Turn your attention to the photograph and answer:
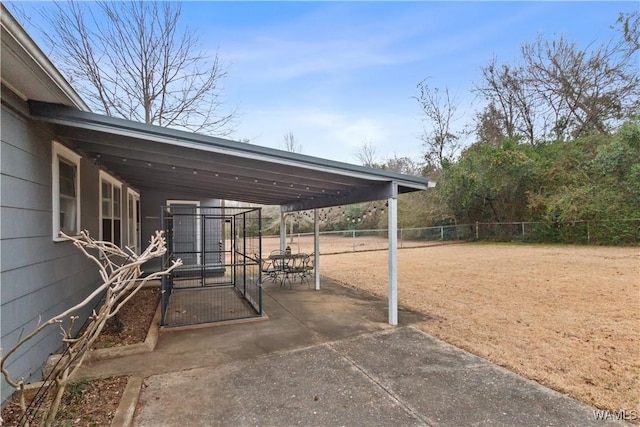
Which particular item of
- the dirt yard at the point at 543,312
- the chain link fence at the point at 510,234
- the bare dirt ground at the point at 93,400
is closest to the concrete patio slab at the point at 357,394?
the bare dirt ground at the point at 93,400

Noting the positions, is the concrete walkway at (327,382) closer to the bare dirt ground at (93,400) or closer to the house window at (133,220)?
the bare dirt ground at (93,400)

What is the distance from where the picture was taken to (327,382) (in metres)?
3.14

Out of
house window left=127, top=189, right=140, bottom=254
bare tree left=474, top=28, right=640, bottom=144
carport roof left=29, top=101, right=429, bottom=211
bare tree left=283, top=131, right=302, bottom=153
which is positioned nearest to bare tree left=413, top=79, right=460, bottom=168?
bare tree left=474, top=28, right=640, bottom=144

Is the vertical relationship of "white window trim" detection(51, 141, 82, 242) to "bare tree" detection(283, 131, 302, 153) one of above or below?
below

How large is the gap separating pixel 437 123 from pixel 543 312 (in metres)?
20.9

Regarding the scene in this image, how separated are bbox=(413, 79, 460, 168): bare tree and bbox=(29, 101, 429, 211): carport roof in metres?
19.8

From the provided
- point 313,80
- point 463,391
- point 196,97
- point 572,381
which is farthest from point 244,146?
point 313,80

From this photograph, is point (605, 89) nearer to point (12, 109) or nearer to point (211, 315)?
point (211, 315)

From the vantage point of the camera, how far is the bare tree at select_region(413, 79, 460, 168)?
2383 cm

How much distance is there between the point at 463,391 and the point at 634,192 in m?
16.2

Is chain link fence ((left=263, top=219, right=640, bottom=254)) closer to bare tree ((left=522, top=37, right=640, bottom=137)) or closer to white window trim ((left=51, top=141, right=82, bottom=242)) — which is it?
bare tree ((left=522, top=37, right=640, bottom=137))

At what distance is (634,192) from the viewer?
45.3 feet

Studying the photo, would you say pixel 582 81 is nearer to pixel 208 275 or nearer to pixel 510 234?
pixel 510 234

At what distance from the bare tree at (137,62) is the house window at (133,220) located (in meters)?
4.06
